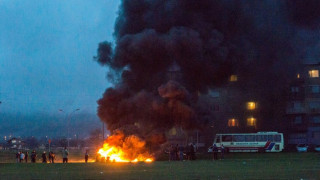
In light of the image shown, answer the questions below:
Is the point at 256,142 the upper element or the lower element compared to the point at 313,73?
lower

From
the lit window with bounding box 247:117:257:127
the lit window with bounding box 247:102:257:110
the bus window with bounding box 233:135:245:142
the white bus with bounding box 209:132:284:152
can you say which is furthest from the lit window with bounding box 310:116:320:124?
the bus window with bounding box 233:135:245:142

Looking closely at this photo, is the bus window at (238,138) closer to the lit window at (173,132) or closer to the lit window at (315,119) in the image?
the lit window at (173,132)

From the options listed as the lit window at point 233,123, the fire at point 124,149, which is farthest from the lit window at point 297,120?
the fire at point 124,149

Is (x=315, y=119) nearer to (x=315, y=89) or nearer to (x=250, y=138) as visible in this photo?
(x=315, y=89)

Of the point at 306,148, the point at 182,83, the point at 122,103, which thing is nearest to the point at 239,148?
the point at 306,148

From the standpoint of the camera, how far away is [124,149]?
43688mm

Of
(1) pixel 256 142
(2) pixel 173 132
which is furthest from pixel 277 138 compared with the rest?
(2) pixel 173 132

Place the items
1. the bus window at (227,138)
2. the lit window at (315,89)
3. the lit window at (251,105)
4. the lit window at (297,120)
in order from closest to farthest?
the bus window at (227,138)
the lit window at (251,105)
the lit window at (297,120)
the lit window at (315,89)

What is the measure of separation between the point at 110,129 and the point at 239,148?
2354cm

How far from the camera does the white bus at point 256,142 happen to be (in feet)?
204

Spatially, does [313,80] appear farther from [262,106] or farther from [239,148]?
[239,148]

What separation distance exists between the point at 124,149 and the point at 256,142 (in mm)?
26178

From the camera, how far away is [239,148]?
207ft

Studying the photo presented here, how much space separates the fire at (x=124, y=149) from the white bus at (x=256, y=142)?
22308 millimetres
